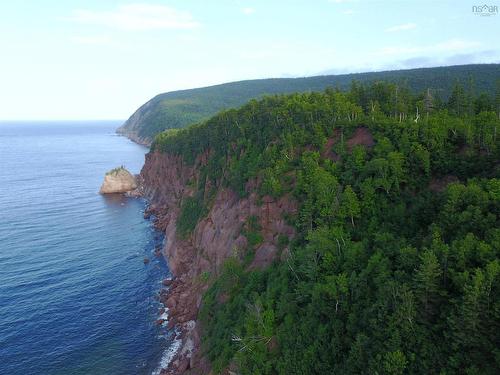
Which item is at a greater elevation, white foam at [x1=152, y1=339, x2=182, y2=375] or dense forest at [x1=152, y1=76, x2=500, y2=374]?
dense forest at [x1=152, y1=76, x2=500, y2=374]

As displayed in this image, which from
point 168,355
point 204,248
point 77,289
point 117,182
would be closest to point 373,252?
point 168,355

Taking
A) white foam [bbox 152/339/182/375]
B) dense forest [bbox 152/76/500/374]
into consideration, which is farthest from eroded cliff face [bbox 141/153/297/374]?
dense forest [bbox 152/76/500/374]

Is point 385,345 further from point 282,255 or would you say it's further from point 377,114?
point 377,114

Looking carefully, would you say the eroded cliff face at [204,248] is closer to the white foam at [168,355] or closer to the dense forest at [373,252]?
the white foam at [168,355]

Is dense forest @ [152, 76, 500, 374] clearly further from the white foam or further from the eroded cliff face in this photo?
the white foam

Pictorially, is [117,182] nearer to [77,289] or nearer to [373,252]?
[77,289]

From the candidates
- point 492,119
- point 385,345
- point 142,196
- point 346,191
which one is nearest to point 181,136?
point 142,196
